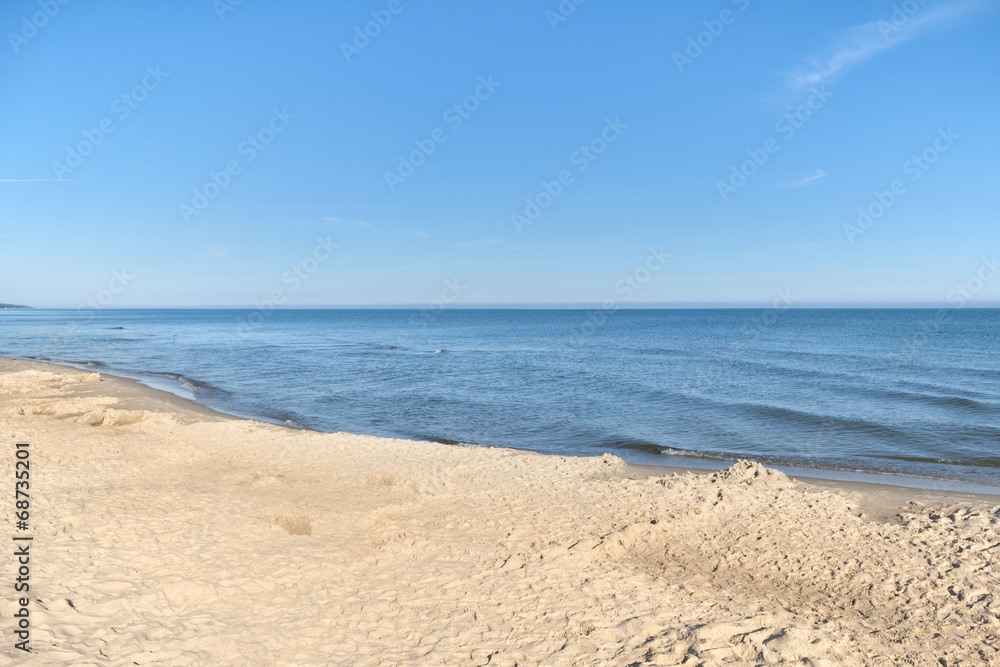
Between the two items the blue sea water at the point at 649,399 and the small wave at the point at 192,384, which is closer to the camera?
→ the blue sea water at the point at 649,399

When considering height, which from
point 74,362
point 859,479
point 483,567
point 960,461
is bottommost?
point 859,479

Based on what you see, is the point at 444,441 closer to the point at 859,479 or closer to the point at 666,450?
the point at 666,450

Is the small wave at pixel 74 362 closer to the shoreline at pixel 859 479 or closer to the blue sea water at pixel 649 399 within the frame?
the blue sea water at pixel 649 399

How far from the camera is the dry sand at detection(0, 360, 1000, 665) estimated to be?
5.52 m

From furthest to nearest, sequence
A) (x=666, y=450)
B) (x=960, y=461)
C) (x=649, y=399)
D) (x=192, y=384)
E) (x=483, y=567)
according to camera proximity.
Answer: (x=192, y=384) < (x=649, y=399) < (x=666, y=450) < (x=960, y=461) < (x=483, y=567)

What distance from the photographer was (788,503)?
9867 mm

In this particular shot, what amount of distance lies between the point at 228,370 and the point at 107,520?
86.7ft

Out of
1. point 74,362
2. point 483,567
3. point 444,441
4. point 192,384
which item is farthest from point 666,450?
point 74,362

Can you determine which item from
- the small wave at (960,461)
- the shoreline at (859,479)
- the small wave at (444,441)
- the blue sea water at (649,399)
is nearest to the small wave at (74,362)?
the blue sea water at (649,399)

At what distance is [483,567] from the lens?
738cm

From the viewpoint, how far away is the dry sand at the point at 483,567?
5520 millimetres

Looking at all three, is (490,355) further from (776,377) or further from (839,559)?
(839,559)

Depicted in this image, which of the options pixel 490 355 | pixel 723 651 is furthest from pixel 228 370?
pixel 723 651

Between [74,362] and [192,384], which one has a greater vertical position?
[74,362]
